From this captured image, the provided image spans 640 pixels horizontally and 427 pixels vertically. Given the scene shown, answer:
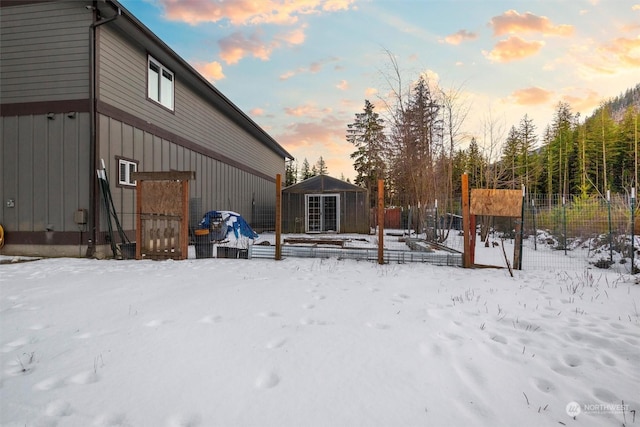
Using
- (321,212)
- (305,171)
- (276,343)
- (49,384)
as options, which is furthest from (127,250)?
(305,171)

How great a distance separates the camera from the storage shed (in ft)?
50.0

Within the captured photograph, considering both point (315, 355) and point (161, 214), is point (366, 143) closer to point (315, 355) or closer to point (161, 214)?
point (161, 214)

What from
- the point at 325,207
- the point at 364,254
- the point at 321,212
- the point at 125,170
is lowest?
the point at 364,254

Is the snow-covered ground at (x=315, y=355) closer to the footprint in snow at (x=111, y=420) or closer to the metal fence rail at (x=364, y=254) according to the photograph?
the footprint in snow at (x=111, y=420)

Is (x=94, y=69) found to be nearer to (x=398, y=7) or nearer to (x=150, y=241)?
(x=150, y=241)

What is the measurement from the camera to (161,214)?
653cm

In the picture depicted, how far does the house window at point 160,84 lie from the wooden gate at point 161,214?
3.39 metres

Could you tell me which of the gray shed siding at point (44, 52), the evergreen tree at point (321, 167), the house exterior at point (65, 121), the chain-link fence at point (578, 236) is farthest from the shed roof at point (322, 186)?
the evergreen tree at point (321, 167)

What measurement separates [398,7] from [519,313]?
8.80m

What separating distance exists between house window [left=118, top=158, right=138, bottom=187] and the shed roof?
8135 mm

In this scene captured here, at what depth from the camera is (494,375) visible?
1.95 meters

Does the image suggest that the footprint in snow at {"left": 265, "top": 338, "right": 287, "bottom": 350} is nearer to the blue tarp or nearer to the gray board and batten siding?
the blue tarp

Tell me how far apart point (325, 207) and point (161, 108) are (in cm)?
881

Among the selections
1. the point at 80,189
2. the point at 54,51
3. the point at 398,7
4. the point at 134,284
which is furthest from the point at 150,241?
the point at 398,7
